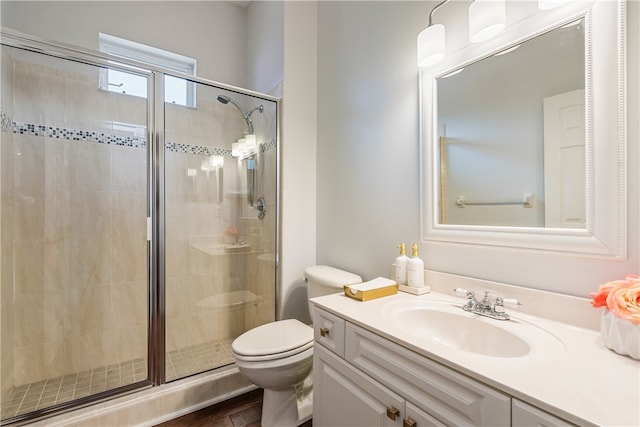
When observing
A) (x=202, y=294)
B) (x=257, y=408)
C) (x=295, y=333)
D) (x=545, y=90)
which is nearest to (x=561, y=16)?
(x=545, y=90)

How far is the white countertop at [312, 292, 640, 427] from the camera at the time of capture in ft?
1.74

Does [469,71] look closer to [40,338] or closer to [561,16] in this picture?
[561,16]

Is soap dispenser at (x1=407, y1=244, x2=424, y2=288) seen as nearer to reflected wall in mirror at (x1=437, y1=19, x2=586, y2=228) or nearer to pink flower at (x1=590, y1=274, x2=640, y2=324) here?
reflected wall in mirror at (x1=437, y1=19, x2=586, y2=228)

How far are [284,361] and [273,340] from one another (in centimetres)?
13

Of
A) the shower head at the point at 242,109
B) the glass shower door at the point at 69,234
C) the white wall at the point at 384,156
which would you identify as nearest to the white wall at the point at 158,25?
the glass shower door at the point at 69,234

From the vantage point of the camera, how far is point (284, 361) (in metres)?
1.36

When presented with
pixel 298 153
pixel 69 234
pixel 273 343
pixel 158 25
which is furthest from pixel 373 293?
pixel 158 25

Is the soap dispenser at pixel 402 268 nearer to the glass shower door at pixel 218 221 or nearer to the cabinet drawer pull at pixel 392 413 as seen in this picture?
the cabinet drawer pull at pixel 392 413

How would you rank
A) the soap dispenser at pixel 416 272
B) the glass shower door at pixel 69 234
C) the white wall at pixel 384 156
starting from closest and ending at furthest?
the white wall at pixel 384 156, the soap dispenser at pixel 416 272, the glass shower door at pixel 69 234

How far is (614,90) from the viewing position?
0.84 metres

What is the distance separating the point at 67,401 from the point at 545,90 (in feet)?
8.44

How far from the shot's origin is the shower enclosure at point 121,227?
167 centimetres

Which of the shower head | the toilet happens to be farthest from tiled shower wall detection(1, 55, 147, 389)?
the toilet

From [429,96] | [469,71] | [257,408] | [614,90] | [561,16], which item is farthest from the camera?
[257,408]
